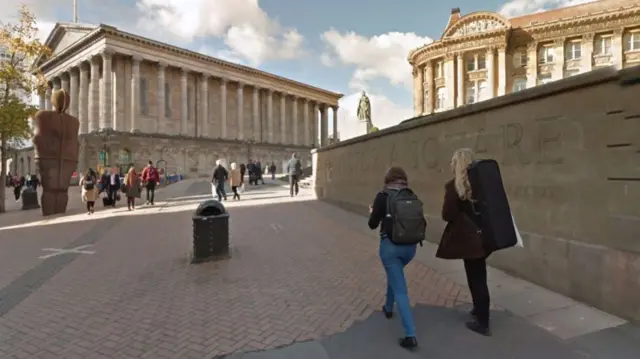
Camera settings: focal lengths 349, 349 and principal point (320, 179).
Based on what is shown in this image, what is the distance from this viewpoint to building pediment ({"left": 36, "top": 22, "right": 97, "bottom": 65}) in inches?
1922

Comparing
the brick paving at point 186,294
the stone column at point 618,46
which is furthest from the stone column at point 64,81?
the stone column at point 618,46

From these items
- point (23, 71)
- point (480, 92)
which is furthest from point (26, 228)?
point (480, 92)

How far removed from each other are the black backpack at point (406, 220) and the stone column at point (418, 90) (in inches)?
2315

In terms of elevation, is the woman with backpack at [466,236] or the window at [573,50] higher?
the window at [573,50]

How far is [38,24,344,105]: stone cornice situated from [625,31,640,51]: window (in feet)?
167

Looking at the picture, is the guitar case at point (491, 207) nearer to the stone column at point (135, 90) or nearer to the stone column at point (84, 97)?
the stone column at point (135, 90)

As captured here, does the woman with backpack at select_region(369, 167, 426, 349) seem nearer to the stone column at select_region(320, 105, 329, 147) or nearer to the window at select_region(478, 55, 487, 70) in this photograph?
the window at select_region(478, 55, 487, 70)

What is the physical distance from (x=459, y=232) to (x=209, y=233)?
4.71 m

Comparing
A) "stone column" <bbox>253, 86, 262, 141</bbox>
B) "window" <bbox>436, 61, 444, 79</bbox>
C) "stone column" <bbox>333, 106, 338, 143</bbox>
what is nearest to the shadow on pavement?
"window" <bbox>436, 61, 444, 79</bbox>

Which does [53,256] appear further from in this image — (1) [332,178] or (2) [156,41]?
(2) [156,41]

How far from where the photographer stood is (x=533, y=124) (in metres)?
5.07

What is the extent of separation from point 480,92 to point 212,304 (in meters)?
55.5

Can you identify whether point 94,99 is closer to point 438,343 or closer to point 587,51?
point 438,343

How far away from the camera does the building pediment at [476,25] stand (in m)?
48.2
